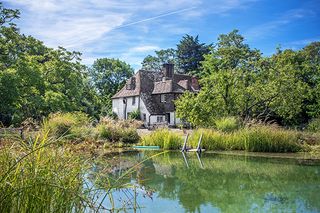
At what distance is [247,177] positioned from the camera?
905 centimetres

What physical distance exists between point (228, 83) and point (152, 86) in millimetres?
16821

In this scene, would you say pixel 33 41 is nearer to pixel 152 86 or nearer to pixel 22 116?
pixel 22 116

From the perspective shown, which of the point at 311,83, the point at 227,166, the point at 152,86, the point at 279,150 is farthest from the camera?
the point at 152,86

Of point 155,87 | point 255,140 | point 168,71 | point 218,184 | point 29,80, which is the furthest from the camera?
point 155,87

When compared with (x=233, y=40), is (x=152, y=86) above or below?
below

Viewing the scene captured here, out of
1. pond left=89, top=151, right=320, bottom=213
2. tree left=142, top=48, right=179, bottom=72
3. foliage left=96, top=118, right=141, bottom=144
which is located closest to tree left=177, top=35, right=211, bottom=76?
tree left=142, top=48, right=179, bottom=72

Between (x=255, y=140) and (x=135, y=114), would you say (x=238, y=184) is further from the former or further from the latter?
(x=135, y=114)

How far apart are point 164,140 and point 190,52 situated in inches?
1200

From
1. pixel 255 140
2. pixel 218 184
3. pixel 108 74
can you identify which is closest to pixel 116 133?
pixel 255 140

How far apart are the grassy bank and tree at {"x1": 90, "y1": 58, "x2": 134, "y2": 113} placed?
98.4 feet

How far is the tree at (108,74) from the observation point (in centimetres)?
4533

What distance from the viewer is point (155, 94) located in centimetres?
3403

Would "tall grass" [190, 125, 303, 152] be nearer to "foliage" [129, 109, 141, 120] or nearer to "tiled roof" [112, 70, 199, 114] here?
"tiled roof" [112, 70, 199, 114]

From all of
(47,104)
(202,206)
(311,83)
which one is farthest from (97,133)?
(311,83)
